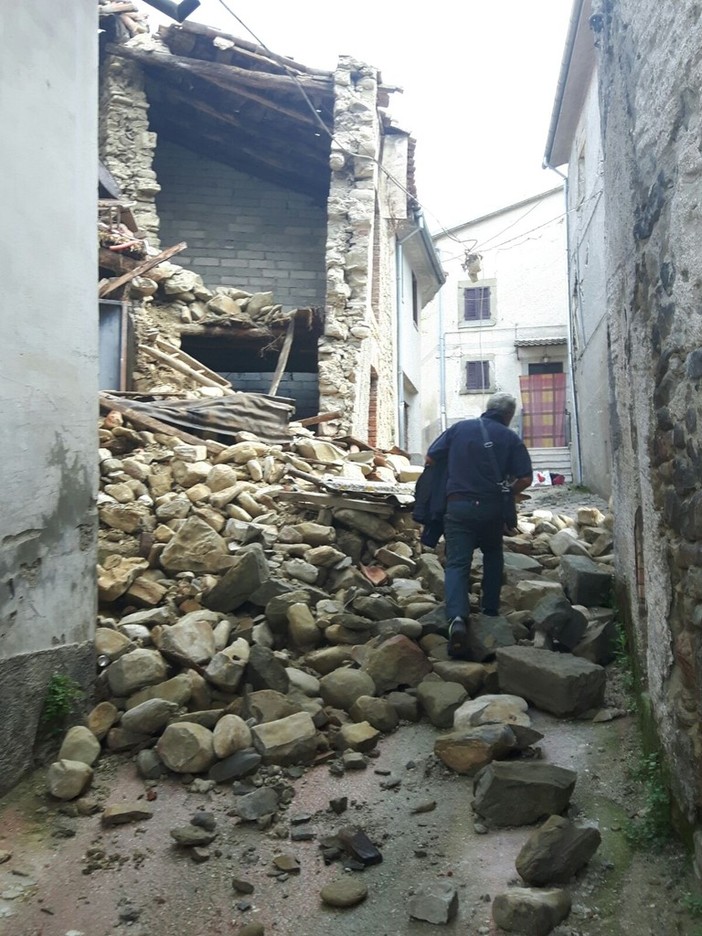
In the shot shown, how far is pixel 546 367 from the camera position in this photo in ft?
79.7

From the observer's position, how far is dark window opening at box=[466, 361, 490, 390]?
24438 millimetres

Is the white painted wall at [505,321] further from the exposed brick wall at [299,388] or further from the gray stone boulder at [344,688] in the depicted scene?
the gray stone boulder at [344,688]

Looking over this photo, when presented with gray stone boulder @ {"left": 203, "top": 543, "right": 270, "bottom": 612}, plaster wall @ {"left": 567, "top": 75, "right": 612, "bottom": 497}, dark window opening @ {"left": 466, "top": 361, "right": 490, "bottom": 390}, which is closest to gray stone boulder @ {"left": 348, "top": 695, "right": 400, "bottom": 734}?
gray stone boulder @ {"left": 203, "top": 543, "right": 270, "bottom": 612}

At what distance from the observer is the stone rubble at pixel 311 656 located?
3.21m

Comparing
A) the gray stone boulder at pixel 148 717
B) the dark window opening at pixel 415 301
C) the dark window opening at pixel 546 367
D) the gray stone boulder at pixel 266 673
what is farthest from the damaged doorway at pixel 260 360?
the dark window opening at pixel 546 367

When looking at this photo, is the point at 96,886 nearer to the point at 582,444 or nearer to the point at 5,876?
the point at 5,876

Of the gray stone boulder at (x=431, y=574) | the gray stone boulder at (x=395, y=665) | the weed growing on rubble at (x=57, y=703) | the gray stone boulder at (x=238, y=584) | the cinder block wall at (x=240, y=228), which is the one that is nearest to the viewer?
the weed growing on rubble at (x=57, y=703)

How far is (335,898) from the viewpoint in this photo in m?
2.74

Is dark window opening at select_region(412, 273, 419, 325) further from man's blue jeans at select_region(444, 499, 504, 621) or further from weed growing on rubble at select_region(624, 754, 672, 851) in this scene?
weed growing on rubble at select_region(624, 754, 672, 851)

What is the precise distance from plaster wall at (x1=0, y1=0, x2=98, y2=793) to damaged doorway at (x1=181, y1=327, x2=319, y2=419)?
716 centimetres

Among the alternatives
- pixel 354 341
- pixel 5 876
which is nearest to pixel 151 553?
pixel 5 876

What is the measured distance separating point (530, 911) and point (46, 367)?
9.53ft

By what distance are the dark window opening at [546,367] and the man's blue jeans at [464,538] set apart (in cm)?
2016

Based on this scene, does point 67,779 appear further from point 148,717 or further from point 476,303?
point 476,303
